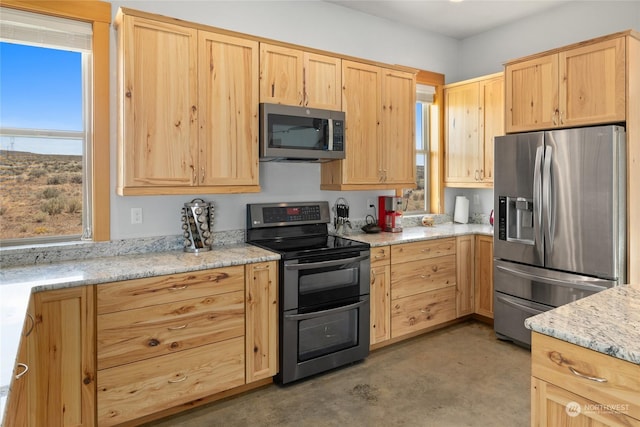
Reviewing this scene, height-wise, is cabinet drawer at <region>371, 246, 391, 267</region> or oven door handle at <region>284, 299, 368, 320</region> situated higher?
cabinet drawer at <region>371, 246, 391, 267</region>

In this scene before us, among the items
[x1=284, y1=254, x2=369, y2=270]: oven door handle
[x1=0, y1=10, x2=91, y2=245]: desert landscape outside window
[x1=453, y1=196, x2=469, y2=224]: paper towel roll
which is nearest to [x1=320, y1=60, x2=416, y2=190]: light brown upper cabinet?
[x1=284, y1=254, x2=369, y2=270]: oven door handle

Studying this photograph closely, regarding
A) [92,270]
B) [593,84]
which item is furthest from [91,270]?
[593,84]

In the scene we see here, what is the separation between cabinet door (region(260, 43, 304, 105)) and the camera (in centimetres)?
285

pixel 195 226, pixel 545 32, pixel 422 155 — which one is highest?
pixel 545 32

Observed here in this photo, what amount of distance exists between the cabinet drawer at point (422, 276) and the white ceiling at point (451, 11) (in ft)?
7.55

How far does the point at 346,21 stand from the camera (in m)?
3.71

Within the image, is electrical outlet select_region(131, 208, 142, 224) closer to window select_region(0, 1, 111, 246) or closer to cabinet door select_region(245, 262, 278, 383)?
window select_region(0, 1, 111, 246)

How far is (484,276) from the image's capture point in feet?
12.6

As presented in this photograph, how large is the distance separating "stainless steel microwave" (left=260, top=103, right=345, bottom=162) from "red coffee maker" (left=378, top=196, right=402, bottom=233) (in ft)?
2.77

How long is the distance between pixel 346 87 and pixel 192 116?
1291 millimetres

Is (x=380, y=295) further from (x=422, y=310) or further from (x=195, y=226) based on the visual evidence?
(x=195, y=226)

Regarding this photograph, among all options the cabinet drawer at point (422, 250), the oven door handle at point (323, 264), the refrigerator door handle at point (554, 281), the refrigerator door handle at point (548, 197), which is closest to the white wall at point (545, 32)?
the refrigerator door handle at point (548, 197)

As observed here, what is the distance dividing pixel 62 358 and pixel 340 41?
3.18 m

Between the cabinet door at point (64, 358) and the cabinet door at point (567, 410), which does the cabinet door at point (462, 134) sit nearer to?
the cabinet door at point (567, 410)
